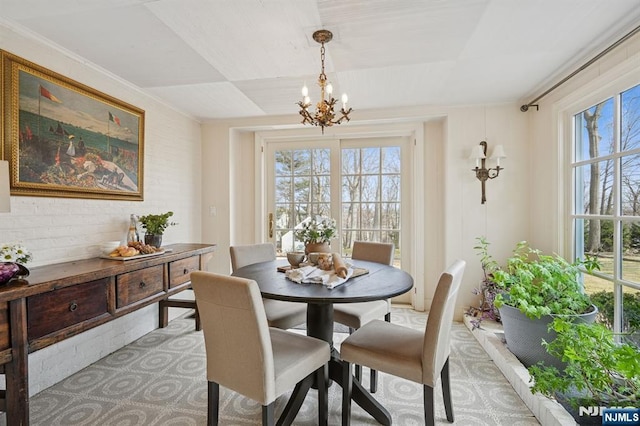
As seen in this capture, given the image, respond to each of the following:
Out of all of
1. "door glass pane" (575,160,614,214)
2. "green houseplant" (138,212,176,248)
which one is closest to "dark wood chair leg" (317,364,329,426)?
"green houseplant" (138,212,176,248)

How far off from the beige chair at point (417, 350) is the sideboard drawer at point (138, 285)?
4.85 ft

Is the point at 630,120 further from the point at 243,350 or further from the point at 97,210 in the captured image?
the point at 97,210

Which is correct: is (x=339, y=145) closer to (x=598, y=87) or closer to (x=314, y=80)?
(x=314, y=80)

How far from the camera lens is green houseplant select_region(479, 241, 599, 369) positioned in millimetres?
2010

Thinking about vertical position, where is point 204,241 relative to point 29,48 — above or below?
below

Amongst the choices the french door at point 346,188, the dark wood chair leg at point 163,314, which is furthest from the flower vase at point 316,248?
the dark wood chair leg at point 163,314

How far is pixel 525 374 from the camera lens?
198cm

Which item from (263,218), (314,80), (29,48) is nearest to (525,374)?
(314,80)

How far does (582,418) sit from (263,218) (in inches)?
127

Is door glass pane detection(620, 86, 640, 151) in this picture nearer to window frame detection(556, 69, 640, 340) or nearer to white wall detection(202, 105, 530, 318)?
window frame detection(556, 69, 640, 340)

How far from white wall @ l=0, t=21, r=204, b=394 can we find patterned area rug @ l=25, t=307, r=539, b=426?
0.67 feet

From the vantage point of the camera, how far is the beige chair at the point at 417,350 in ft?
4.68

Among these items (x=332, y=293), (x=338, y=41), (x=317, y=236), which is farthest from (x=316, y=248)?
(x=338, y=41)

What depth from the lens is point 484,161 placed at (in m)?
3.14
